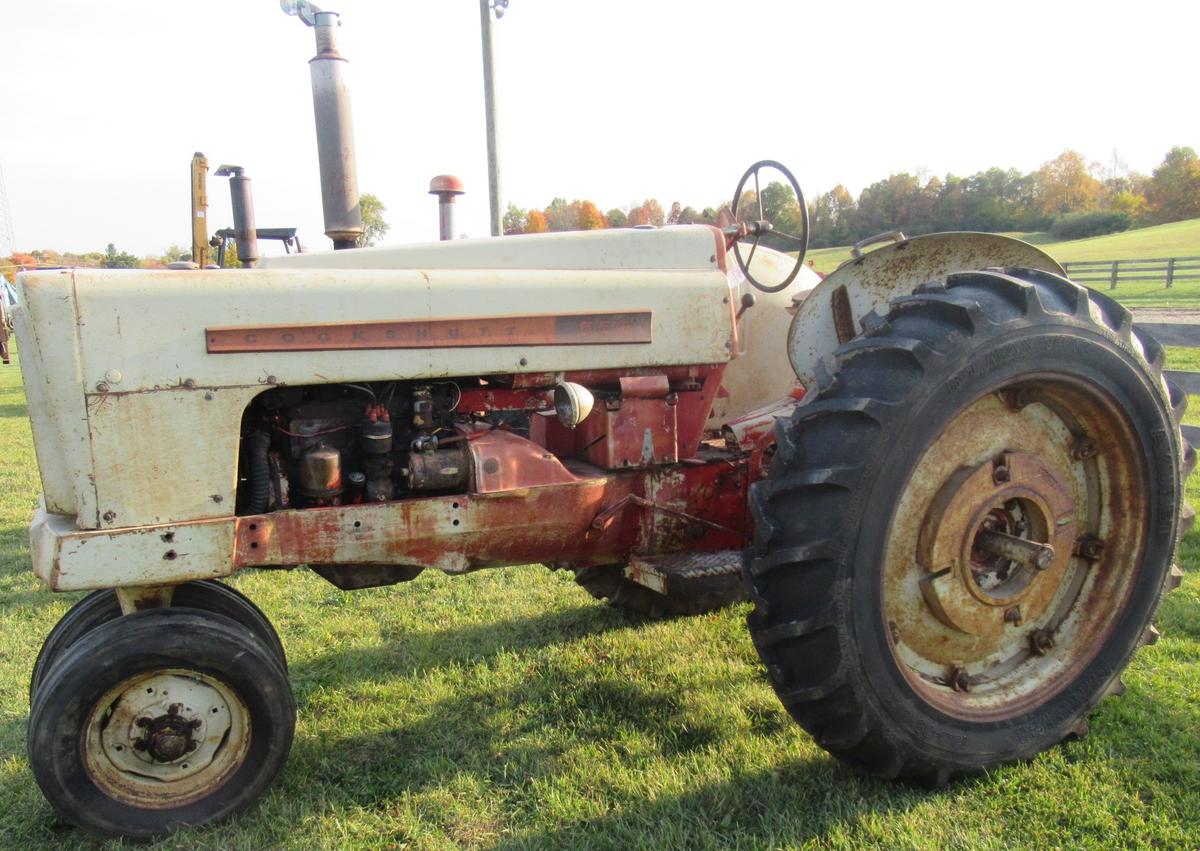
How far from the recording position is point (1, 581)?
16.3 ft

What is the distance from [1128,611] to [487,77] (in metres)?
7.59

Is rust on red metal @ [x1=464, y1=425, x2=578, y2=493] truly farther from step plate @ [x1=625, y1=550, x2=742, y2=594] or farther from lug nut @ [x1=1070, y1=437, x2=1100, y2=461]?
lug nut @ [x1=1070, y1=437, x2=1100, y2=461]

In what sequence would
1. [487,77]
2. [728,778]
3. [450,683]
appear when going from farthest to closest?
1. [487,77]
2. [450,683]
3. [728,778]

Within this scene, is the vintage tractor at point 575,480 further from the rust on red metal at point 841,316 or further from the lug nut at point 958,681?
the rust on red metal at point 841,316

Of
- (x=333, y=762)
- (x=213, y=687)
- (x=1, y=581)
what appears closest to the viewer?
(x=213, y=687)

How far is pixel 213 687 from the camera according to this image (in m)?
2.56

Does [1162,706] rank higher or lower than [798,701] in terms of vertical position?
lower

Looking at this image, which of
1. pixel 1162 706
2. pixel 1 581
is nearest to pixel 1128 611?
pixel 1162 706

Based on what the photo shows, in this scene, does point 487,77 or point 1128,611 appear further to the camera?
point 487,77

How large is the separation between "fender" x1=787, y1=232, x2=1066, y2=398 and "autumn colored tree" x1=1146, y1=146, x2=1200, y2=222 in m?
56.5

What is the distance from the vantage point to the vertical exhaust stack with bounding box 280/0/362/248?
3352 mm

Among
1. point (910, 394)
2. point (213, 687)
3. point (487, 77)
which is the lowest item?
point (213, 687)

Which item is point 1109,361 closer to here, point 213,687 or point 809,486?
point 809,486

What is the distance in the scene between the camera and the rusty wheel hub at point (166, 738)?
2.49m
